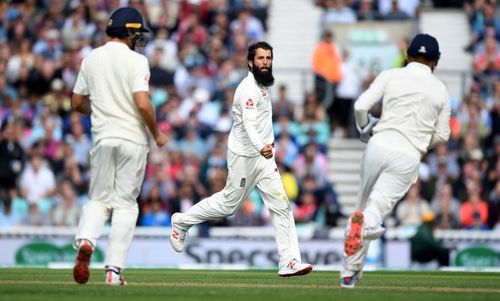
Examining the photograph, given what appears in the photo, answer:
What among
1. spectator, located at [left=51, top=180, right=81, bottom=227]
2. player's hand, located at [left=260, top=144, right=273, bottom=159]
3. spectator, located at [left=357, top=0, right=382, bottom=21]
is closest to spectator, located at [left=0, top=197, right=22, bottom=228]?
spectator, located at [left=51, top=180, right=81, bottom=227]

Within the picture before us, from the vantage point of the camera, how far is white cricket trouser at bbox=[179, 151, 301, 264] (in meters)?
14.8

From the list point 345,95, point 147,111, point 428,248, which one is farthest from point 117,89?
point 345,95

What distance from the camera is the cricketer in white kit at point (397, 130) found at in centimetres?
1256

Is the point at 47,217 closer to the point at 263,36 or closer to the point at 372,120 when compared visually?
the point at 263,36

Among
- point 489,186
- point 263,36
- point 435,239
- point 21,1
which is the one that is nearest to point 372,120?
point 435,239

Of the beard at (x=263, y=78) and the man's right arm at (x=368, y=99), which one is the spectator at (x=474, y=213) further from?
the man's right arm at (x=368, y=99)

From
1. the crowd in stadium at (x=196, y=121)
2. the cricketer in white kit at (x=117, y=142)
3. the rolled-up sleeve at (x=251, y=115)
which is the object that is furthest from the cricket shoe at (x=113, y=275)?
the crowd in stadium at (x=196, y=121)

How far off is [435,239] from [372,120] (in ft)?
32.2

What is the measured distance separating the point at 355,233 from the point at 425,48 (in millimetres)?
1882

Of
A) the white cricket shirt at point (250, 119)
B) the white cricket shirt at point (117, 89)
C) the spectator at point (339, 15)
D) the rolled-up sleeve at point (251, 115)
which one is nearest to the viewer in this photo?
the white cricket shirt at point (117, 89)

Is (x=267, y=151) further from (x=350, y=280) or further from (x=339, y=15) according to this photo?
(x=339, y=15)

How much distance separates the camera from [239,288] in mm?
12914

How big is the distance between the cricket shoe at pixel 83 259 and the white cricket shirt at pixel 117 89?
987mm

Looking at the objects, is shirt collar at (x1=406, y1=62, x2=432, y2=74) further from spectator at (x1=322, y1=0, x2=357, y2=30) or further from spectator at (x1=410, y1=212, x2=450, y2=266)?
spectator at (x1=322, y1=0, x2=357, y2=30)
